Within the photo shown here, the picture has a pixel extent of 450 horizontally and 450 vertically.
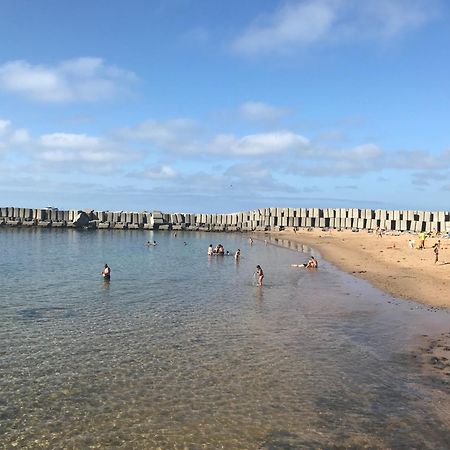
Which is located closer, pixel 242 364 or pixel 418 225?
pixel 242 364

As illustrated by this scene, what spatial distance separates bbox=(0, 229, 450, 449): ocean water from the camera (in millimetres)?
10344

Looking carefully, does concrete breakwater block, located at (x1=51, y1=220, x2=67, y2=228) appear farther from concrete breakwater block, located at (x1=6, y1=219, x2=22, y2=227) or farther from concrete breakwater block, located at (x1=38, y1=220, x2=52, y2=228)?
concrete breakwater block, located at (x1=6, y1=219, x2=22, y2=227)

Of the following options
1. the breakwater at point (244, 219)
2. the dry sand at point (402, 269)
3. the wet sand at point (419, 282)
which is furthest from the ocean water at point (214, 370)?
the breakwater at point (244, 219)

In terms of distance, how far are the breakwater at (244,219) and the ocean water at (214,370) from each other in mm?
70350

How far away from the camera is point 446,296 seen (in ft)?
83.8

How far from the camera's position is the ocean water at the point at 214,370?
10344 millimetres

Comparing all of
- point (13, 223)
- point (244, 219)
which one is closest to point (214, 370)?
Result: point (13, 223)

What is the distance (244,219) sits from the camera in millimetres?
109438

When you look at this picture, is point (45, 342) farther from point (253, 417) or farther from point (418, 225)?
point (418, 225)

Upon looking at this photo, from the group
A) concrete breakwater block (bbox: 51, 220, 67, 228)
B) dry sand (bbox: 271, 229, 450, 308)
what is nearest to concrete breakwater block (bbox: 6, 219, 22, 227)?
concrete breakwater block (bbox: 51, 220, 67, 228)

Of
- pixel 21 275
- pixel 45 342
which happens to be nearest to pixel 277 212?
pixel 21 275

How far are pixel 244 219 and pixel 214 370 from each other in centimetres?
9555

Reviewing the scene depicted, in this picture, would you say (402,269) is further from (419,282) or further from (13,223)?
(13,223)

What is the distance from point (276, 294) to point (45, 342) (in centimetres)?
1437
